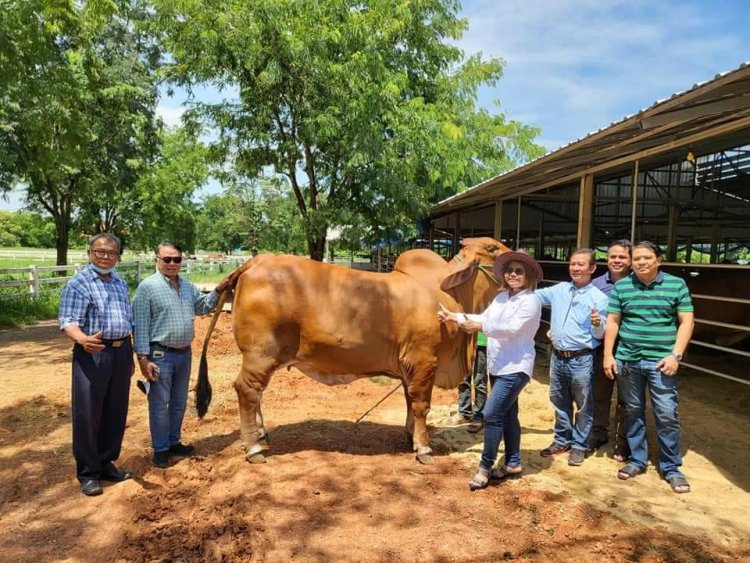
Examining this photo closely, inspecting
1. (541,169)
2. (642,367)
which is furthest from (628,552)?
(541,169)

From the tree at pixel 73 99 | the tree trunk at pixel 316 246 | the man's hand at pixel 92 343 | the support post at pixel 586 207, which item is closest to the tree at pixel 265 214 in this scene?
the tree trunk at pixel 316 246

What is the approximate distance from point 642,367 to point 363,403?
3115mm

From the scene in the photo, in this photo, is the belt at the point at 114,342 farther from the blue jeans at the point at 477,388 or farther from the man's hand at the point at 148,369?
the blue jeans at the point at 477,388

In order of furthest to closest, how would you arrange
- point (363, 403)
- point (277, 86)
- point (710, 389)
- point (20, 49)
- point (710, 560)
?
point (277, 86), point (20, 49), point (710, 389), point (363, 403), point (710, 560)

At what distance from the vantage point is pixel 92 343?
11.4 ft

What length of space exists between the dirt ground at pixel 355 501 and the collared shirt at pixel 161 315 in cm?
104

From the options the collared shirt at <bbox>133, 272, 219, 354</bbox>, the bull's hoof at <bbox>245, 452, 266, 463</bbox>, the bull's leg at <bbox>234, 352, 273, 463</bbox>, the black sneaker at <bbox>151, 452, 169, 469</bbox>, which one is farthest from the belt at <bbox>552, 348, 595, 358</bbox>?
the black sneaker at <bbox>151, 452, 169, 469</bbox>

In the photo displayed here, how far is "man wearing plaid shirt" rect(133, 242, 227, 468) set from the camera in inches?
156

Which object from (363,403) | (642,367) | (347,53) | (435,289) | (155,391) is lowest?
(363,403)

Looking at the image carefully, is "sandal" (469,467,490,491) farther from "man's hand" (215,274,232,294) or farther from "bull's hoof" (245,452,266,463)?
"man's hand" (215,274,232,294)

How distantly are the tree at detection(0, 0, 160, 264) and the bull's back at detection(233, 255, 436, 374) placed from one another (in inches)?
261

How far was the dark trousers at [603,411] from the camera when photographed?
4.32 m

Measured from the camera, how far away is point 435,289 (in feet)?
14.6

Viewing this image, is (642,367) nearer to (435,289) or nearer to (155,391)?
(435,289)
